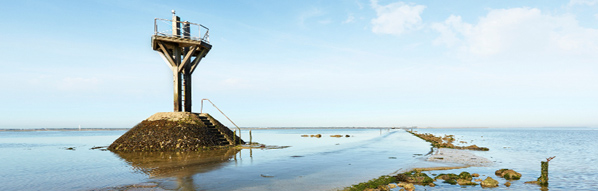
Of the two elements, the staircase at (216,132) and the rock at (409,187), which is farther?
the staircase at (216,132)

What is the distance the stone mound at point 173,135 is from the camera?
2630cm

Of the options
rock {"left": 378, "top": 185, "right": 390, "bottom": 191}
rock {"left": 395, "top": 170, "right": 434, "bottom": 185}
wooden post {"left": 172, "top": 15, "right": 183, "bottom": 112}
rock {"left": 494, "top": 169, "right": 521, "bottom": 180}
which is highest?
wooden post {"left": 172, "top": 15, "right": 183, "bottom": 112}

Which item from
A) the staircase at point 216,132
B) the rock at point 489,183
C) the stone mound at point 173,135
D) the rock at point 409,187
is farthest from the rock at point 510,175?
the staircase at point 216,132

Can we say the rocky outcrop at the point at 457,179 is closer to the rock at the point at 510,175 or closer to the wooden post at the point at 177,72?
the rock at the point at 510,175

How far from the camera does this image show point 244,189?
37.7ft

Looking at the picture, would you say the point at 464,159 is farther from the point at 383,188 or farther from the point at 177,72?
the point at 177,72

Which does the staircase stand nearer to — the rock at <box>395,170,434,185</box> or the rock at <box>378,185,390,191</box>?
the rock at <box>395,170,434,185</box>

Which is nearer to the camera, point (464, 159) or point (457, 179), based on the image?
point (457, 179)

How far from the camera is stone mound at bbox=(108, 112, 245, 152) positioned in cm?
2630

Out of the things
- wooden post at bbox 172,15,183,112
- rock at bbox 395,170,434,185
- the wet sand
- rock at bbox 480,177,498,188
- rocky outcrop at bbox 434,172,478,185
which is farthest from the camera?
wooden post at bbox 172,15,183,112

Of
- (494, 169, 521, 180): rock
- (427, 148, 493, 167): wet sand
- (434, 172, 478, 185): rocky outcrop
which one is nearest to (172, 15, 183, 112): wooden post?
(427, 148, 493, 167): wet sand

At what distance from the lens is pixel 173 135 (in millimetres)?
26875

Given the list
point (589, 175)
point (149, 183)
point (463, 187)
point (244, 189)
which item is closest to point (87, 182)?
point (149, 183)

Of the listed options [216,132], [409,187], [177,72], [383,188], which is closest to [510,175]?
[409,187]
